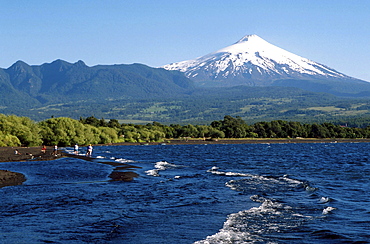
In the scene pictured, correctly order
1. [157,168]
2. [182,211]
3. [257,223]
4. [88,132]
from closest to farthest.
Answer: [257,223], [182,211], [157,168], [88,132]

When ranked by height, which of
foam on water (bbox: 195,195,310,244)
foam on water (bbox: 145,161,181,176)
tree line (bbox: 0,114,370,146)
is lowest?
foam on water (bbox: 145,161,181,176)

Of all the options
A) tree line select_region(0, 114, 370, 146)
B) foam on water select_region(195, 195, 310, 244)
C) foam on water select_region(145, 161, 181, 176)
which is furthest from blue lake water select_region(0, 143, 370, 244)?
tree line select_region(0, 114, 370, 146)

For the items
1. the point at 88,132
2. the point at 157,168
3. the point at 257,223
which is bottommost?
the point at 157,168

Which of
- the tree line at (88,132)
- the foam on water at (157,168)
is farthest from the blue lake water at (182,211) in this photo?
the tree line at (88,132)

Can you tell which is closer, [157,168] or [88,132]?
[157,168]

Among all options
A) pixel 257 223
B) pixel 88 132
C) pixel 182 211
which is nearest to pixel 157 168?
pixel 182 211

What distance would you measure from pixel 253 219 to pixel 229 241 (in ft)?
14.2

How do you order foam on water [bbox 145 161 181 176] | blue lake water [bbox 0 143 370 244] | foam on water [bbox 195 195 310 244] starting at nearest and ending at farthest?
foam on water [bbox 195 195 310 244]
blue lake water [bbox 0 143 370 244]
foam on water [bbox 145 161 181 176]

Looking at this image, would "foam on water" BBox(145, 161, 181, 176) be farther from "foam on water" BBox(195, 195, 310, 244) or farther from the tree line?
the tree line

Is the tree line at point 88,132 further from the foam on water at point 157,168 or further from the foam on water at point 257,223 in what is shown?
the foam on water at point 257,223

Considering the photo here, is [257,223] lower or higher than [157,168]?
higher

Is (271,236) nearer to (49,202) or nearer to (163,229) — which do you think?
(163,229)

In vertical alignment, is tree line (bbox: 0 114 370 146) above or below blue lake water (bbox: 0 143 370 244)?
above

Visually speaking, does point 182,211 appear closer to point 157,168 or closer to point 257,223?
point 257,223
